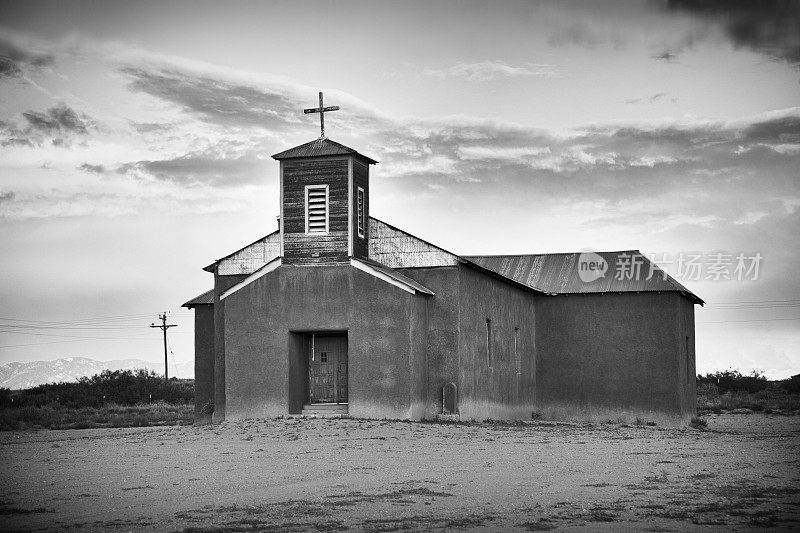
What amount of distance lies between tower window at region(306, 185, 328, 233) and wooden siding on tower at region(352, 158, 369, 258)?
2.89ft

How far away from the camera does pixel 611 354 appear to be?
40.5 m

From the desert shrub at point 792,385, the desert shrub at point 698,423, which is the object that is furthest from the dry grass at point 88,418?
the desert shrub at point 792,385

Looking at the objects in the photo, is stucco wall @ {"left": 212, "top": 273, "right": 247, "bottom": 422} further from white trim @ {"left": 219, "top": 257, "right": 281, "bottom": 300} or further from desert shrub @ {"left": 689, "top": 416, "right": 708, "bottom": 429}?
desert shrub @ {"left": 689, "top": 416, "right": 708, "bottom": 429}

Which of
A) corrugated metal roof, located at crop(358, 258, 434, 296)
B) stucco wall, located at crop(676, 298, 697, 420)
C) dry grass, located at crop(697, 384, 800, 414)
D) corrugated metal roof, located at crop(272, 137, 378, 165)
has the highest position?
corrugated metal roof, located at crop(272, 137, 378, 165)

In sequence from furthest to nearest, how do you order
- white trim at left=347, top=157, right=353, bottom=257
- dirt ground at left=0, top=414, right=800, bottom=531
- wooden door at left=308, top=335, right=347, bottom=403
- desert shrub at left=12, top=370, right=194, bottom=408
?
desert shrub at left=12, top=370, right=194, bottom=408 < wooden door at left=308, top=335, right=347, bottom=403 < white trim at left=347, top=157, right=353, bottom=257 < dirt ground at left=0, top=414, right=800, bottom=531

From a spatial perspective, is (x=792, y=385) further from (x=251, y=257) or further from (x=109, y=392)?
(x=251, y=257)

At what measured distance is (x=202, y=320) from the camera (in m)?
37.2

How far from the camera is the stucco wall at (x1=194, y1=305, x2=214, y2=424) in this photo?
35.9 meters

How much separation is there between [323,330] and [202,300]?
7.10 metres

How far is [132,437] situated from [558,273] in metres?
19.7

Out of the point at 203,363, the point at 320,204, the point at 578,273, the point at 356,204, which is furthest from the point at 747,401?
the point at 320,204

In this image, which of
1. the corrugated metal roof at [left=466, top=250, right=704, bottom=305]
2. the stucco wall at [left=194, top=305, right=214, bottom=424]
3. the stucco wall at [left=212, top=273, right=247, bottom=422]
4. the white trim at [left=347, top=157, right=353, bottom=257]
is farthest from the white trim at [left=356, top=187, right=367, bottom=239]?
the corrugated metal roof at [left=466, top=250, right=704, bottom=305]

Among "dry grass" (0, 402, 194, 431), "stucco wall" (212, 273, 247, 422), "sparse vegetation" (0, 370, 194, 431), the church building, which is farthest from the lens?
"sparse vegetation" (0, 370, 194, 431)

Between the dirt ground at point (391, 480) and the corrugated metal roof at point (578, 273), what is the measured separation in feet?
35.5
